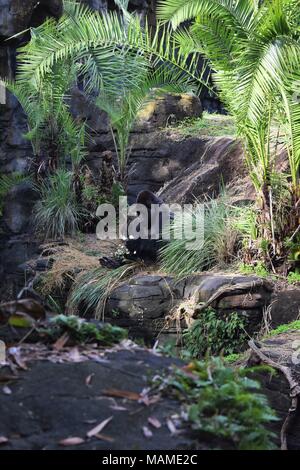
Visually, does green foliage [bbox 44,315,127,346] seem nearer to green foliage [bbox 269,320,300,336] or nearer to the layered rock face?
green foliage [bbox 269,320,300,336]

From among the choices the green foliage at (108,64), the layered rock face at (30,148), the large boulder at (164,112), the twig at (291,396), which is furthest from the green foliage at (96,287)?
the large boulder at (164,112)

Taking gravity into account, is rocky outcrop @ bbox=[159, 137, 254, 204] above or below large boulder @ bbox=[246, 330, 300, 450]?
above

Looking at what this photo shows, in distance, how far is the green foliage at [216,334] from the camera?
8727 mm

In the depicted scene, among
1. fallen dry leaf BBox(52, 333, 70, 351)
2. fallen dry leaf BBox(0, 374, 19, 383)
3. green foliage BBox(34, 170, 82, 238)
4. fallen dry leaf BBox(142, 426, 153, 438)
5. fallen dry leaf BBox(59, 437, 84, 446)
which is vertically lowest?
fallen dry leaf BBox(59, 437, 84, 446)

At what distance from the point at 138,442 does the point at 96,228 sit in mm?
10542

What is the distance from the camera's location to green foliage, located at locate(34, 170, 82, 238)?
13.3 m

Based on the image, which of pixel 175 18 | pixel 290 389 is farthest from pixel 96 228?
pixel 290 389

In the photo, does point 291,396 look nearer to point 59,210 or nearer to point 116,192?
point 116,192

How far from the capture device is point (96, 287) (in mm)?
10172

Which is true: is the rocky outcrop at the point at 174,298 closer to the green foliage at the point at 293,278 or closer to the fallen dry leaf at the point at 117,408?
the green foliage at the point at 293,278

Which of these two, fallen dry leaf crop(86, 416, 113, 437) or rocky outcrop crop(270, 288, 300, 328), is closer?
fallen dry leaf crop(86, 416, 113, 437)

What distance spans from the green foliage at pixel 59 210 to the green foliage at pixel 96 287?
2727 millimetres

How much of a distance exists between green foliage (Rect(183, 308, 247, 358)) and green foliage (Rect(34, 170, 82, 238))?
16.1 ft

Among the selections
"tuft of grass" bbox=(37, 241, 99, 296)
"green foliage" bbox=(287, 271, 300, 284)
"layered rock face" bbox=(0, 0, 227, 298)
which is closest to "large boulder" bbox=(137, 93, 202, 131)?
"layered rock face" bbox=(0, 0, 227, 298)
